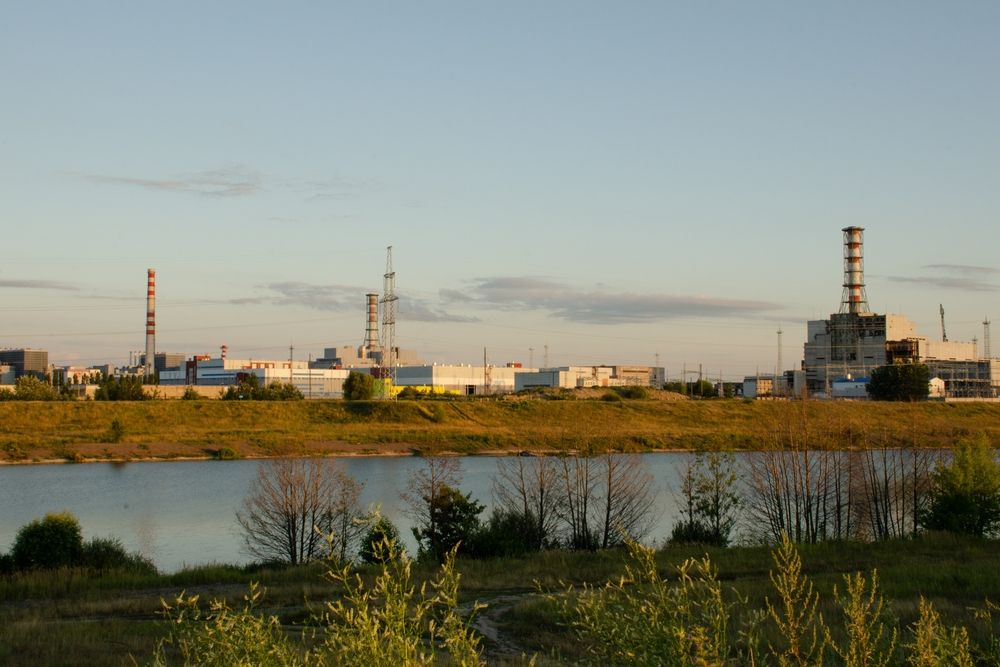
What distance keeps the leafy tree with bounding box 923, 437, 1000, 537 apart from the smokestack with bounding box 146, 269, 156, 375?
90232 mm

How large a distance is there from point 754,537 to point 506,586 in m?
13.6

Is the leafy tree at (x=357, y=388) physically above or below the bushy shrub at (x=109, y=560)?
above

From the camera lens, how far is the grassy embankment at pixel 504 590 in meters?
15.0

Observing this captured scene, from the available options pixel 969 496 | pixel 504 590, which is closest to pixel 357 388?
pixel 969 496

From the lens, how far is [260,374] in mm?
131500

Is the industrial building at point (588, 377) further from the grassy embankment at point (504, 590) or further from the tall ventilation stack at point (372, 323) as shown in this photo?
the grassy embankment at point (504, 590)

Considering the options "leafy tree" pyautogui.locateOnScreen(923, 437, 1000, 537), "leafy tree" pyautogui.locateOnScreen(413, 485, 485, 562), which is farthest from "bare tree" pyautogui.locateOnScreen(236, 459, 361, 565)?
"leafy tree" pyautogui.locateOnScreen(923, 437, 1000, 537)

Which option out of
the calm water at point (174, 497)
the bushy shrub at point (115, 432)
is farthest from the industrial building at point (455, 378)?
the calm water at point (174, 497)

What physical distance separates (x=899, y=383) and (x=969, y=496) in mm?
67201

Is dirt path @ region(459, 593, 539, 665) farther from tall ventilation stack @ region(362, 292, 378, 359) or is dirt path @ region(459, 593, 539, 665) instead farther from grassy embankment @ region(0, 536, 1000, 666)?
tall ventilation stack @ region(362, 292, 378, 359)

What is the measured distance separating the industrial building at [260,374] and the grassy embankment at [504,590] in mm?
97554

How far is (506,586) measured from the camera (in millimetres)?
21094

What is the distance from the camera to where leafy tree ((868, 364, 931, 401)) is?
304ft

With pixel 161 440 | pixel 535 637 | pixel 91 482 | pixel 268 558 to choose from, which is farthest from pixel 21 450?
pixel 535 637
